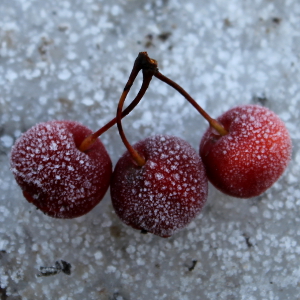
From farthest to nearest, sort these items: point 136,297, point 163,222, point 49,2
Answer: point 49,2 < point 136,297 < point 163,222

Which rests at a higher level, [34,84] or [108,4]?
[108,4]

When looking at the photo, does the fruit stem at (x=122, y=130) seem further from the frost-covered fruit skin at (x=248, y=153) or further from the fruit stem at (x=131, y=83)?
the frost-covered fruit skin at (x=248, y=153)

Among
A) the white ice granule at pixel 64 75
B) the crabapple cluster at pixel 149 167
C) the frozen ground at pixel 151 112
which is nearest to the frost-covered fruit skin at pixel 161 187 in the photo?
the crabapple cluster at pixel 149 167

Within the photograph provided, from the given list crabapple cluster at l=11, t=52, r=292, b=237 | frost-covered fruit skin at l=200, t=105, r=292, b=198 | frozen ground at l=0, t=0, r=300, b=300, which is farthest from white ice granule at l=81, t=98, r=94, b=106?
frost-covered fruit skin at l=200, t=105, r=292, b=198

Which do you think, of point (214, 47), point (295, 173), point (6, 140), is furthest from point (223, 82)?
point (6, 140)

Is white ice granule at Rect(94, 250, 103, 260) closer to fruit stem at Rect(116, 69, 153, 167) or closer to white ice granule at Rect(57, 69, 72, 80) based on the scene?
fruit stem at Rect(116, 69, 153, 167)

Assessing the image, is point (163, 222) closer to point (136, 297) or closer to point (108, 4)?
point (136, 297)
